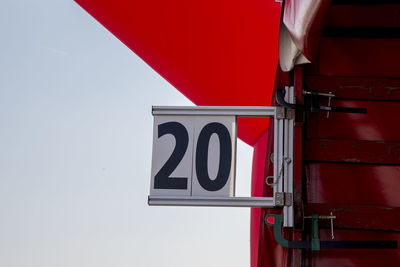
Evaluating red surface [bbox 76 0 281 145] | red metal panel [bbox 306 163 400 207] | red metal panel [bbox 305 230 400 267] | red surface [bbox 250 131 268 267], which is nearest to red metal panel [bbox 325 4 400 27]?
red metal panel [bbox 306 163 400 207]

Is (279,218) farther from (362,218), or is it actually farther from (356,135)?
(356,135)

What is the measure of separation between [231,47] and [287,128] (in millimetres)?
2110

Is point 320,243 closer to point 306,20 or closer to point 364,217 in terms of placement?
point 364,217

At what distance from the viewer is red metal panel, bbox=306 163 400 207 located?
234 cm

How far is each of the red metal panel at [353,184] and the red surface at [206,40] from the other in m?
1.96

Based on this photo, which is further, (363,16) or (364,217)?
(363,16)

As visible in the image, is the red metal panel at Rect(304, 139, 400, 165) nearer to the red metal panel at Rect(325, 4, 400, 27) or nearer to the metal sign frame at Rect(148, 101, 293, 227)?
the metal sign frame at Rect(148, 101, 293, 227)

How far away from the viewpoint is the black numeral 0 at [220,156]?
90.0 inches

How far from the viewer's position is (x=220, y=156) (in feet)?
7.58

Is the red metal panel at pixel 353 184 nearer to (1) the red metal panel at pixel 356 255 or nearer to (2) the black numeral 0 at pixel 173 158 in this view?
(1) the red metal panel at pixel 356 255

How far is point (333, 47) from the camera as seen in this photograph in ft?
8.11

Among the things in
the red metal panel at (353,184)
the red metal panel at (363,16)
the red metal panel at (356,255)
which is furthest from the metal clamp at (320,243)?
the red metal panel at (363,16)

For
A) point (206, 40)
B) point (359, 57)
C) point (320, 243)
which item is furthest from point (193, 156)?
point (206, 40)

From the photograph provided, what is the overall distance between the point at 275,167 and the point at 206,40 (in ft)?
7.20
